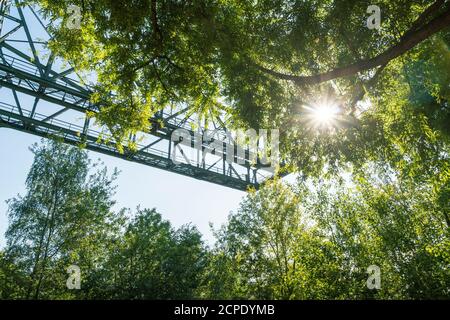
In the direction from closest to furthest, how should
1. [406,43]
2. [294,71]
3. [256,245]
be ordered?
[406,43] → [294,71] → [256,245]

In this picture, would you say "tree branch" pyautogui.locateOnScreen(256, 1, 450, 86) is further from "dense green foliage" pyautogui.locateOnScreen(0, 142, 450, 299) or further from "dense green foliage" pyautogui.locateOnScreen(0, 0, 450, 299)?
"dense green foliage" pyautogui.locateOnScreen(0, 142, 450, 299)

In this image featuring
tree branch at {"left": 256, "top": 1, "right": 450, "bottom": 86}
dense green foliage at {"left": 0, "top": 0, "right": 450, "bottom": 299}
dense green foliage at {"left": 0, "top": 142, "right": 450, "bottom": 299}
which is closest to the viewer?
tree branch at {"left": 256, "top": 1, "right": 450, "bottom": 86}

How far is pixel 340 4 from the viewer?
5312 mm

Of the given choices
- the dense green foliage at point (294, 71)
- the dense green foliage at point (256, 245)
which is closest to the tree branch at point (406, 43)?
the dense green foliage at point (294, 71)

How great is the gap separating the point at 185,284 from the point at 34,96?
13.1m

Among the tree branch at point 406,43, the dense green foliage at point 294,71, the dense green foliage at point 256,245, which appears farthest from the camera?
the dense green foliage at point 256,245

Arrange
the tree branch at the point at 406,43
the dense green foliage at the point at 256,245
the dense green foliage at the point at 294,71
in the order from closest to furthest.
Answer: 1. the tree branch at the point at 406,43
2. the dense green foliage at the point at 294,71
3. the dense green foliage at the point at 256,245

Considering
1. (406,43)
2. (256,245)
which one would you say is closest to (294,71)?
(406,43)

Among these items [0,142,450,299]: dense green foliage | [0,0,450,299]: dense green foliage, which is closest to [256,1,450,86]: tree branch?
[0,0,450,299]: dense green foliage

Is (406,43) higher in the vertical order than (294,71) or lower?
lower

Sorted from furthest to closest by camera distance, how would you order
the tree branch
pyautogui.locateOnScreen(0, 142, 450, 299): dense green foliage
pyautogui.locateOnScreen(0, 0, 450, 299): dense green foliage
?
pyautogui.locateOnScreen(0, 142, 450, 299): dense green foliage, pyautogui.locateOnScreen(0, 0, 450, 299): dense green foliage, the tree branch

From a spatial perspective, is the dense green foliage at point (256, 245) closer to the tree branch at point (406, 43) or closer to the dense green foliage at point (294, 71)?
the dense green foliage at point (294, 71)

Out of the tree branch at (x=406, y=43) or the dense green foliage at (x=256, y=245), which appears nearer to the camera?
the tree branch at (x=406, y=43)

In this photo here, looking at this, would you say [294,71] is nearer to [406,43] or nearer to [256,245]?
[406,43]
